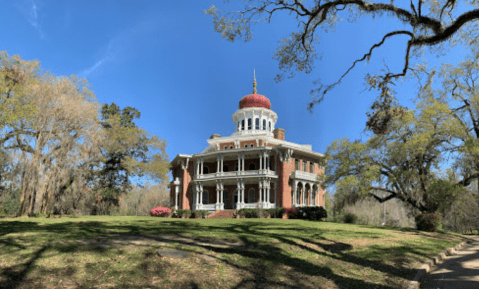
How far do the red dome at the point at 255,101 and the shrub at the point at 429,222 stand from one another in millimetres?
31831

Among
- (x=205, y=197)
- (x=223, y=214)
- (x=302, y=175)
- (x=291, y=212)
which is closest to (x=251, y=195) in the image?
(x=223, y=214)

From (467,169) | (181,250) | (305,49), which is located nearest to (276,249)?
(181,250)

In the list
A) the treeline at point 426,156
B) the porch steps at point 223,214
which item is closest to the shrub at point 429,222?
the treeline at point 426,156

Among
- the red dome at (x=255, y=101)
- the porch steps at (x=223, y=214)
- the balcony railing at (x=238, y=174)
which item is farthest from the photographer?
the red dome at (x=255, y=101)

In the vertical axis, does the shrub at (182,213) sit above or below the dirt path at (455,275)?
above

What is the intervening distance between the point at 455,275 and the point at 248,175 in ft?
95.2

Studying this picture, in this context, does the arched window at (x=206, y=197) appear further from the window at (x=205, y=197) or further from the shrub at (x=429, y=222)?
the shrub at (x=429, y=222)

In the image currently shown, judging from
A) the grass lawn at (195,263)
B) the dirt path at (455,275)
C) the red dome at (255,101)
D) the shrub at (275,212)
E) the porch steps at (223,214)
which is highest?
the red dome at (255,101)

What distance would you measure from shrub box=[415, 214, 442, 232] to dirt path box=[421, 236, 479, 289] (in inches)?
414

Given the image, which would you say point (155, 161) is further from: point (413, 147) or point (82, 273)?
point (82, 273)

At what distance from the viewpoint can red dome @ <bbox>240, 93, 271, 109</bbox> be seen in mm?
50906

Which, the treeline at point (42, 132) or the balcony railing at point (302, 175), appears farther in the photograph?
the balcony railing at point (302, 175)

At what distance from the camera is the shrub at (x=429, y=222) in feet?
73.1

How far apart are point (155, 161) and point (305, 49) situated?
2910 centimetres
